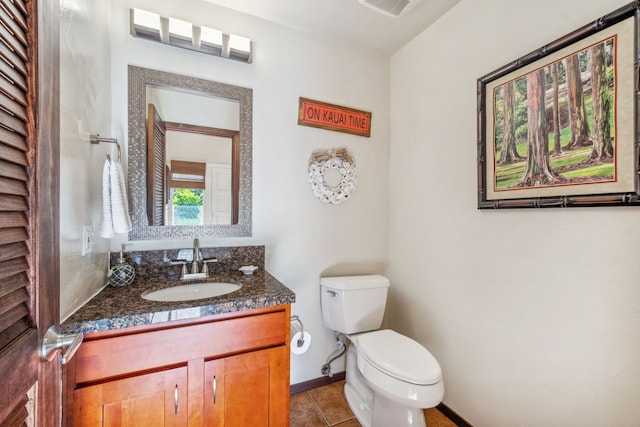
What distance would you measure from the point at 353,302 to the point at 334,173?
0.87 meters

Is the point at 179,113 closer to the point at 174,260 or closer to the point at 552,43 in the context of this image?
the point at 174,260

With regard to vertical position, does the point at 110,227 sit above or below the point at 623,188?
below

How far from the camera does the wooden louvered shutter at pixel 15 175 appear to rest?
1.49ft

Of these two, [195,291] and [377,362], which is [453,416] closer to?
[377,362]

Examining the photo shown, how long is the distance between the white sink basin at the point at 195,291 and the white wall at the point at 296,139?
10.4 inches

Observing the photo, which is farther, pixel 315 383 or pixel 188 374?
pixel 315 383

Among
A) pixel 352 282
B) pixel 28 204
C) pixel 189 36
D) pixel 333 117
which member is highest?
pixel 189 36

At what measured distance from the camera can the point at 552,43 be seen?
3.64 feet

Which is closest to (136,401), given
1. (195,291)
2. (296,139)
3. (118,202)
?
(195,291)

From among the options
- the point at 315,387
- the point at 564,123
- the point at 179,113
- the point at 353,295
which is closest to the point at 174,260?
the point at 179,113

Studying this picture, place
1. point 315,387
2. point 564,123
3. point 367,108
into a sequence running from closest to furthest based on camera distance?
point 564,123 < point 315,387 < point 367,108

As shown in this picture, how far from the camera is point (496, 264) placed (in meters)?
1.35

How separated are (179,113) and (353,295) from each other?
4.87 feet

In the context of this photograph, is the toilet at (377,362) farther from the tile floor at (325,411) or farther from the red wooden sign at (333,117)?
the red wooden sign at (333,117)
